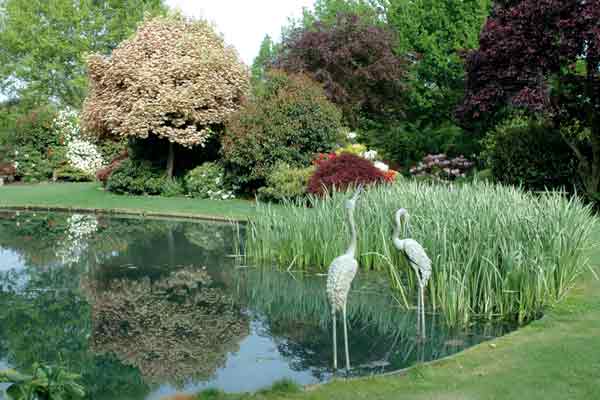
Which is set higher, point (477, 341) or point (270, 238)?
point (270, 238)

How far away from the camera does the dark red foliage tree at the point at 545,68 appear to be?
1156 cm

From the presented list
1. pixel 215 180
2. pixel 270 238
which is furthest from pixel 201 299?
pixel 215 180

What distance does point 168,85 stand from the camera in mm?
18172

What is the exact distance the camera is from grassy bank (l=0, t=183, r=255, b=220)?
48.5 ft

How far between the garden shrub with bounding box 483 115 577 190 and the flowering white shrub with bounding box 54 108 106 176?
1872 centimetres

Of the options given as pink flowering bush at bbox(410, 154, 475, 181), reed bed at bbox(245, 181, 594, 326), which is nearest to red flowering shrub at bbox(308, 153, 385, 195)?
pink flowering bush at bbox(410, 154, 475, 181)

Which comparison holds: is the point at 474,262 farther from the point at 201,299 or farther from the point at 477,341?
the point at 201,299

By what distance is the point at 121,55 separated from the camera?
1895 cm

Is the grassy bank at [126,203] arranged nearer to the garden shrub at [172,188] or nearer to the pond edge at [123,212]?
the pond edge at [123,212]

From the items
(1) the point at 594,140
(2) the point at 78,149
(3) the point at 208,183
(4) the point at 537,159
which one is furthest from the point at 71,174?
(1) the point at 594,140

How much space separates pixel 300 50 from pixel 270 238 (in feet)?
46.3

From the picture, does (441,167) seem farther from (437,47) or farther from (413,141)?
(437,47)

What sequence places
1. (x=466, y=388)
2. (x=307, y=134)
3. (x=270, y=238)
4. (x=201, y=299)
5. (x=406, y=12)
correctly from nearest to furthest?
(x=466, y=388) → (x=201, y=299) → (x=270, y=238) → (x=307, y=134) → (x=406, y=12)

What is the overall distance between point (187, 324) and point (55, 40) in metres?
34.9
